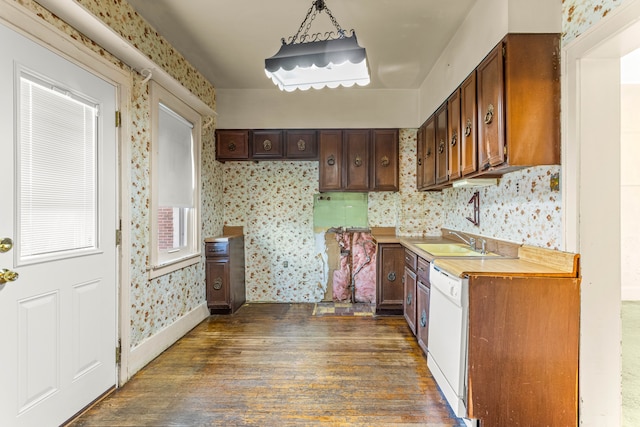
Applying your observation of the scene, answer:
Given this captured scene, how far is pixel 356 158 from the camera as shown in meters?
4.09

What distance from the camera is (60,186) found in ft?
6.19

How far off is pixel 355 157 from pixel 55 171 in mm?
3007

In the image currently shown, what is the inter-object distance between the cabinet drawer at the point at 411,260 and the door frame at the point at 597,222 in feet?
4.50

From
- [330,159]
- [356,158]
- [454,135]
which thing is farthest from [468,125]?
[330,159]

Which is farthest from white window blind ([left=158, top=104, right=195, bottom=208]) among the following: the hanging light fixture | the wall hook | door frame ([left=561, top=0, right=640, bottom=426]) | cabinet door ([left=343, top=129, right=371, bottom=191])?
door frame ([left=561, top=0, right=640, bottom=426])

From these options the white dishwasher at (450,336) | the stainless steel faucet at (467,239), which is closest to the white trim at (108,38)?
the white dishwasher at (450,336)

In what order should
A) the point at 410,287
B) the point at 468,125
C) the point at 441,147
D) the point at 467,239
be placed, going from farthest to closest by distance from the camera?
the point at 467,239
the point at 410,287
the point at 441,147
the point at 468,125

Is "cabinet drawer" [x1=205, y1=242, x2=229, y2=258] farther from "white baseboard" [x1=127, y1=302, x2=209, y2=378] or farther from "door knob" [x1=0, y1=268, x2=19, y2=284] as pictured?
"door knob" [x1=0, y1=268, x2=19, y2=284]

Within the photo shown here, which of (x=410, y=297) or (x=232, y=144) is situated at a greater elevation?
(x=232, y=144)

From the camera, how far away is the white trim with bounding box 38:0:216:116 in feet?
5.90

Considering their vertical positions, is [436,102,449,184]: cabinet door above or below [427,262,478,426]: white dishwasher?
above

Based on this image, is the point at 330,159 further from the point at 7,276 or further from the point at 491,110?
the point at 7,276

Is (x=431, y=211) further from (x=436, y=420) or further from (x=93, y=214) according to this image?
(x=93, y=214)

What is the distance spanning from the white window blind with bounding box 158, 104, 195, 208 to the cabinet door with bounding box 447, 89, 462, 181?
259cm
